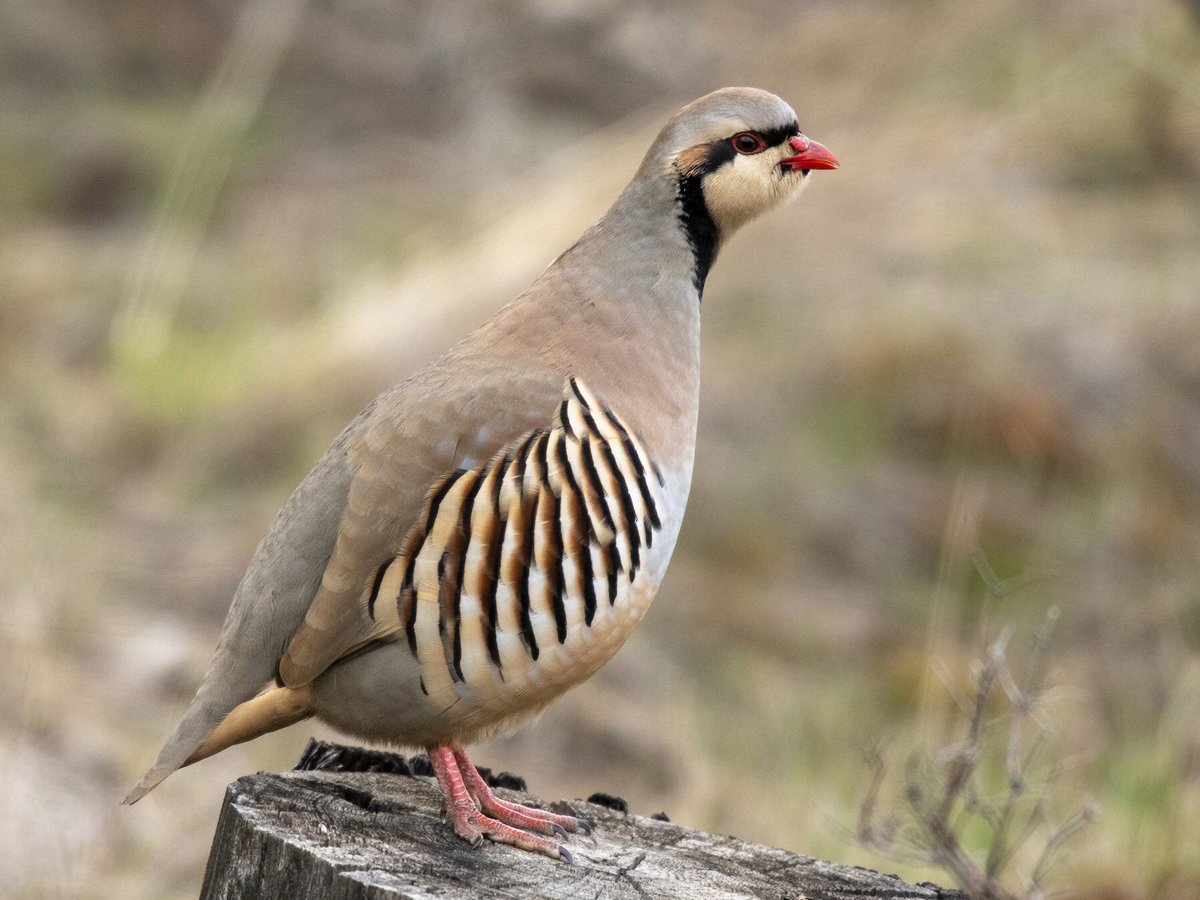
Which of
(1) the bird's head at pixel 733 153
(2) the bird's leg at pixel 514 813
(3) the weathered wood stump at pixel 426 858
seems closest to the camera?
→ (3) the weathered wood stump at pixel 426 858

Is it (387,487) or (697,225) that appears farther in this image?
(697,225)

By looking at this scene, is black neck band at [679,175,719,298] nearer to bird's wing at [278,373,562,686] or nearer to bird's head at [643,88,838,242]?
bird's head at [643,88,838,242]

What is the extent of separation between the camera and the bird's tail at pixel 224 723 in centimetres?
311

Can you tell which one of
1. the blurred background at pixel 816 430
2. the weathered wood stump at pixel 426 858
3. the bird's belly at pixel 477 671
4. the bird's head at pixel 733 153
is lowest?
the weathered wood stump at pixel 426 858

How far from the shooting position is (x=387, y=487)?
3.12m

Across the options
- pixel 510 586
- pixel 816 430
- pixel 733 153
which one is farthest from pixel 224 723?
pixel 816 430

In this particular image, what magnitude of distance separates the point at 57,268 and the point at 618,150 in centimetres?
452

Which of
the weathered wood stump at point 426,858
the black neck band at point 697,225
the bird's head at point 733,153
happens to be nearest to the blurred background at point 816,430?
the weathered wood stump at point 426,858

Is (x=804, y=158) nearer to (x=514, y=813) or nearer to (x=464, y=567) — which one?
(x=464, y=567)

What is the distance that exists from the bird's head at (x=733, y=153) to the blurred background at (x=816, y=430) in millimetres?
2498

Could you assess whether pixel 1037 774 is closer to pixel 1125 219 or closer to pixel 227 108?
pixel 1125 219

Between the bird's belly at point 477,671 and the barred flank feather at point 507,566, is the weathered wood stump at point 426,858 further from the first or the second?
the barred flank feather at point 507,566

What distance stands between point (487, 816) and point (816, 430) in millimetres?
5107

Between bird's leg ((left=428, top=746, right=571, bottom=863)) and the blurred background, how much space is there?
8.52ft
